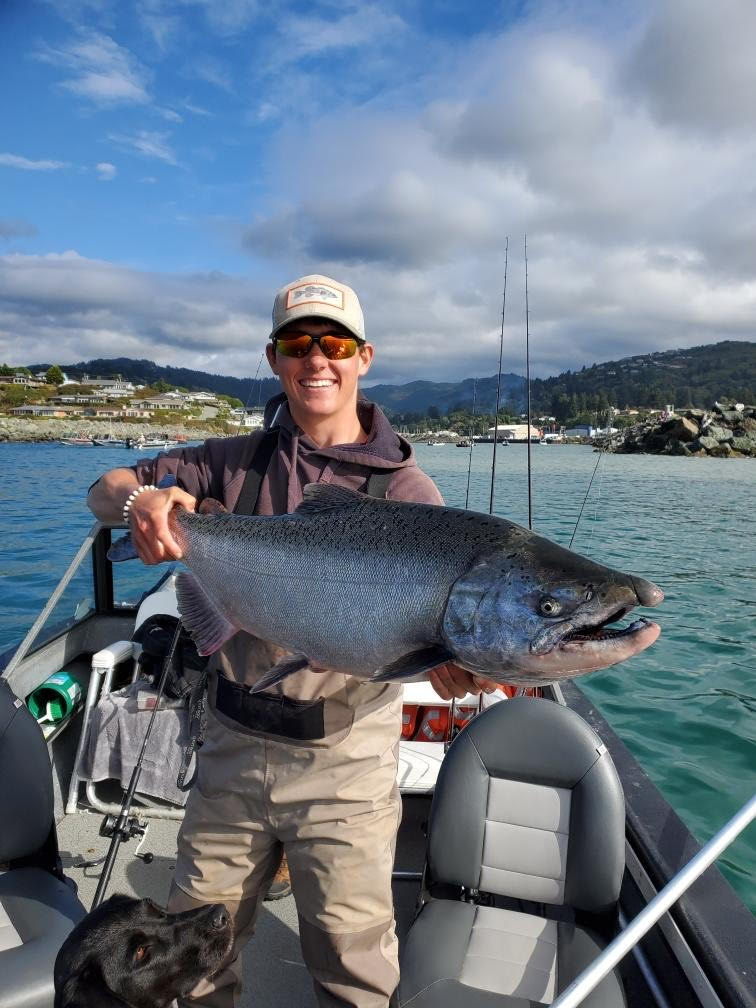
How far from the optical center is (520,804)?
3.62 meters

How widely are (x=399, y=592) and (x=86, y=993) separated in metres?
1.71

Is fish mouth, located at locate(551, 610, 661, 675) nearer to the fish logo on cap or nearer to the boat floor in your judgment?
the fish logo on cap

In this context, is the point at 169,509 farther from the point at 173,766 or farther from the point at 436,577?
the point at 173,766

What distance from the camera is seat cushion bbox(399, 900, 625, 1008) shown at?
9.64 feet

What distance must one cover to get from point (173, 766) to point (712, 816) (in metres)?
5.98

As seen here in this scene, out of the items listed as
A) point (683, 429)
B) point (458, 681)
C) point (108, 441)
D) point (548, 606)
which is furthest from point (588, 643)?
point (108, 441)

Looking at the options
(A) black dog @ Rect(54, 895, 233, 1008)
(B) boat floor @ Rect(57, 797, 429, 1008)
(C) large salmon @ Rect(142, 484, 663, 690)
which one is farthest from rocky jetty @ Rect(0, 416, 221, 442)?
(A) black dog @ Rect(54, 895, 233, 1008)

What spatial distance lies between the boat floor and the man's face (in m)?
3.44

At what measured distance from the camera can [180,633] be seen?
484cm

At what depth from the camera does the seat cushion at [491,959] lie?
294cm

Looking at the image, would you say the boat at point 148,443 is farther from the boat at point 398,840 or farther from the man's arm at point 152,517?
the man's arm at point 152,517

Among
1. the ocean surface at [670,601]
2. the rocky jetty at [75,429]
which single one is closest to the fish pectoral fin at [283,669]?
the ocean surface at [670,601]

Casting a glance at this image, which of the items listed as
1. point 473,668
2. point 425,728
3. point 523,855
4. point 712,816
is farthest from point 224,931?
point 712,816

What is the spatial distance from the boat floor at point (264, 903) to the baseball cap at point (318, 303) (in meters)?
3.77
